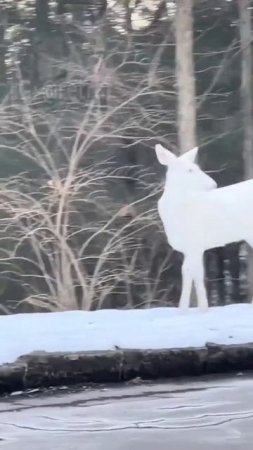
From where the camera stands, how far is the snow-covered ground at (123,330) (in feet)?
23.6

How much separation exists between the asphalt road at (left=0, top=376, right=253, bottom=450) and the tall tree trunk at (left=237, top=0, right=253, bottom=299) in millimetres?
4786

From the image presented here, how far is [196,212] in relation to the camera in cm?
831

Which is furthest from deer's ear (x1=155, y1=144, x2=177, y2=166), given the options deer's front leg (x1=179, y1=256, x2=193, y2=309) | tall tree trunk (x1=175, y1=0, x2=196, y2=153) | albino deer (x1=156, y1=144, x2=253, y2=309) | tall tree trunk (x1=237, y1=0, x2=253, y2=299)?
tall tree trunk (x1=237, y1=0, x2=253, y2=299)

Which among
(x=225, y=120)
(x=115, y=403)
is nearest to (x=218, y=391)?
(x=115, y=403)

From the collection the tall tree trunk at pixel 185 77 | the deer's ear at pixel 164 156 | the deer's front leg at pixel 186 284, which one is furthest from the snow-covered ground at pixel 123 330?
the tall tree trunk at pixel 185 77

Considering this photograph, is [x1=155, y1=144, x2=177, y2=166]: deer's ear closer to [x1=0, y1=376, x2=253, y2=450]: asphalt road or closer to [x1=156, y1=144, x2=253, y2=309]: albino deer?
[x1=156, y1=144, x2=253, y2=309]: albino deer

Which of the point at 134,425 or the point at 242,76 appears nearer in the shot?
the point at 134,425

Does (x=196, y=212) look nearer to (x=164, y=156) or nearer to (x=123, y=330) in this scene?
(x=164, y=156)

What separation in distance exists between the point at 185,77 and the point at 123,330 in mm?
4068

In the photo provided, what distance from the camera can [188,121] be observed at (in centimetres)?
1084

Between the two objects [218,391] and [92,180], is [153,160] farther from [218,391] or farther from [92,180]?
[218,391]

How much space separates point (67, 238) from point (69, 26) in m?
2.55

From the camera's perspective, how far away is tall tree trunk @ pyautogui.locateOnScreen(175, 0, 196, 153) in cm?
1082

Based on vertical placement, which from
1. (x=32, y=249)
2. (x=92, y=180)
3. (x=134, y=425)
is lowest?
(x=134, y=425)
